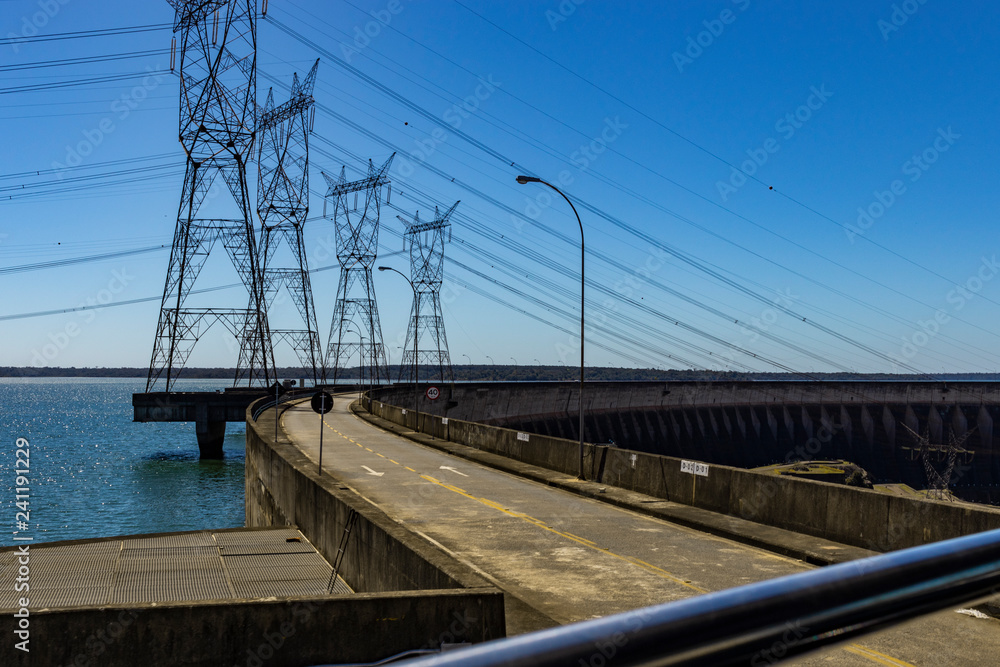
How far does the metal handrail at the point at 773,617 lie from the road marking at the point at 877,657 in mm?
8500

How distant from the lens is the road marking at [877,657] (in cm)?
883

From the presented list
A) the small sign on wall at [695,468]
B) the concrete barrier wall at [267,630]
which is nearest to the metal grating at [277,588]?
the concrete barrier wall at [267,630]

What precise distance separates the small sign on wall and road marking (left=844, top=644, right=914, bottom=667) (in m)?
9.57

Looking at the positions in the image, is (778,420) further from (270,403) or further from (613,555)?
(613,555)

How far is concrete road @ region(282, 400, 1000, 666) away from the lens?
374 inches

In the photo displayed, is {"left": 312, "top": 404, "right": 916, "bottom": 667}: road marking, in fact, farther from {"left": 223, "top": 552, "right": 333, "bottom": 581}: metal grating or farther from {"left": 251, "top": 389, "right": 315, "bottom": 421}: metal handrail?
{"left": 251, "top": 389, "right": 315, "bottom": 421}: metal handrail

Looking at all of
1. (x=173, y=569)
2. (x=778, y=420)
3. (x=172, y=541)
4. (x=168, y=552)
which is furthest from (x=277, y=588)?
(x=778, y=420)

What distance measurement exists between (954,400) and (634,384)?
44238mm

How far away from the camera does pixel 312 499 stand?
1780 centimetres

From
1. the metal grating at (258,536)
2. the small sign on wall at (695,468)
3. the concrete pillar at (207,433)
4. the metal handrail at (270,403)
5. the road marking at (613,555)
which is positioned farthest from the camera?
the concrete pillar at (207,433)

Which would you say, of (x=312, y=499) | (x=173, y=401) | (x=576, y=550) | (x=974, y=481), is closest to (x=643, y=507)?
(x=576, y=550)

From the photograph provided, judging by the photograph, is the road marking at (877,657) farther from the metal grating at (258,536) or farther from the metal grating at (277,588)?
the metal grating at (258,536)

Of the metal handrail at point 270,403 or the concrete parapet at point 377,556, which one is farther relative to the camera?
the metal handrail at point 270,403

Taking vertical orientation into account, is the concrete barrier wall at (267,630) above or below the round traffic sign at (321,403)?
below
